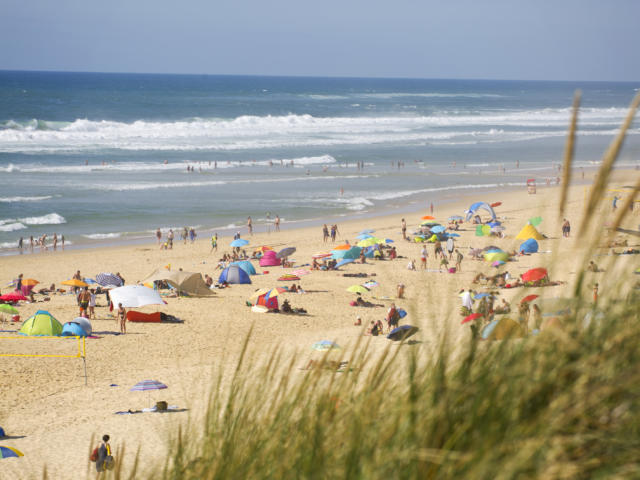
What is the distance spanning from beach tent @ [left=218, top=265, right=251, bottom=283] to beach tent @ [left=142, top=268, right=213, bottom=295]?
1352 mm

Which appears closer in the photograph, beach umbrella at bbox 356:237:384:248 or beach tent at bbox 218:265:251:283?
beach tent at bbox 218:265:251:283

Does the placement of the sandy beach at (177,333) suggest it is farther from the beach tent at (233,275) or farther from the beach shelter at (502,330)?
the beach tent at (233,275)

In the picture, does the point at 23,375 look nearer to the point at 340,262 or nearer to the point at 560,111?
the point at 340,262

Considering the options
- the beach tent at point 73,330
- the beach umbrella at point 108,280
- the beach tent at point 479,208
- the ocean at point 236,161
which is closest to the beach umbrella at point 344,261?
the beach umbrella at point 108,280

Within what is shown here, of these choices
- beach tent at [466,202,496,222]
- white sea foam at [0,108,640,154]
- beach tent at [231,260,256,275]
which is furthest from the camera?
white sea foam at [0,108,640,154]

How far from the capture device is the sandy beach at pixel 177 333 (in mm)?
4414

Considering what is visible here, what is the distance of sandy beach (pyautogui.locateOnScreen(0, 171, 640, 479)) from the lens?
441 centimetres

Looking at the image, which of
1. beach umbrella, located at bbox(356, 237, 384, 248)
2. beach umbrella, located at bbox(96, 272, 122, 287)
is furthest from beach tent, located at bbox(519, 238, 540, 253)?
beach umbrella, located at bbox(96, 272, 122, 287)

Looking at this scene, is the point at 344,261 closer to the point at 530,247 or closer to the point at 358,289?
the point at 358,289

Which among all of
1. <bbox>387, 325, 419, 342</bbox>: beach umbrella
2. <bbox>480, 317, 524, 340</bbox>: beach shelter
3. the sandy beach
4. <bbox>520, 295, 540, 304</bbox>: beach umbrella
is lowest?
the sandy beach

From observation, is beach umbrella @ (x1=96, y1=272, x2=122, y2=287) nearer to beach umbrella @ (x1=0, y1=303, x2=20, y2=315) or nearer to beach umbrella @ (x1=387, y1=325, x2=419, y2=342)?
beach umbrella @ (x1=0, y1=303, x2=20, y2=315)

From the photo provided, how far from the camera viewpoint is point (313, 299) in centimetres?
2255

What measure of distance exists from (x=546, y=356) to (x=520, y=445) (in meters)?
0.42

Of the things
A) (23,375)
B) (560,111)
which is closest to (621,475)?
(23,375)
